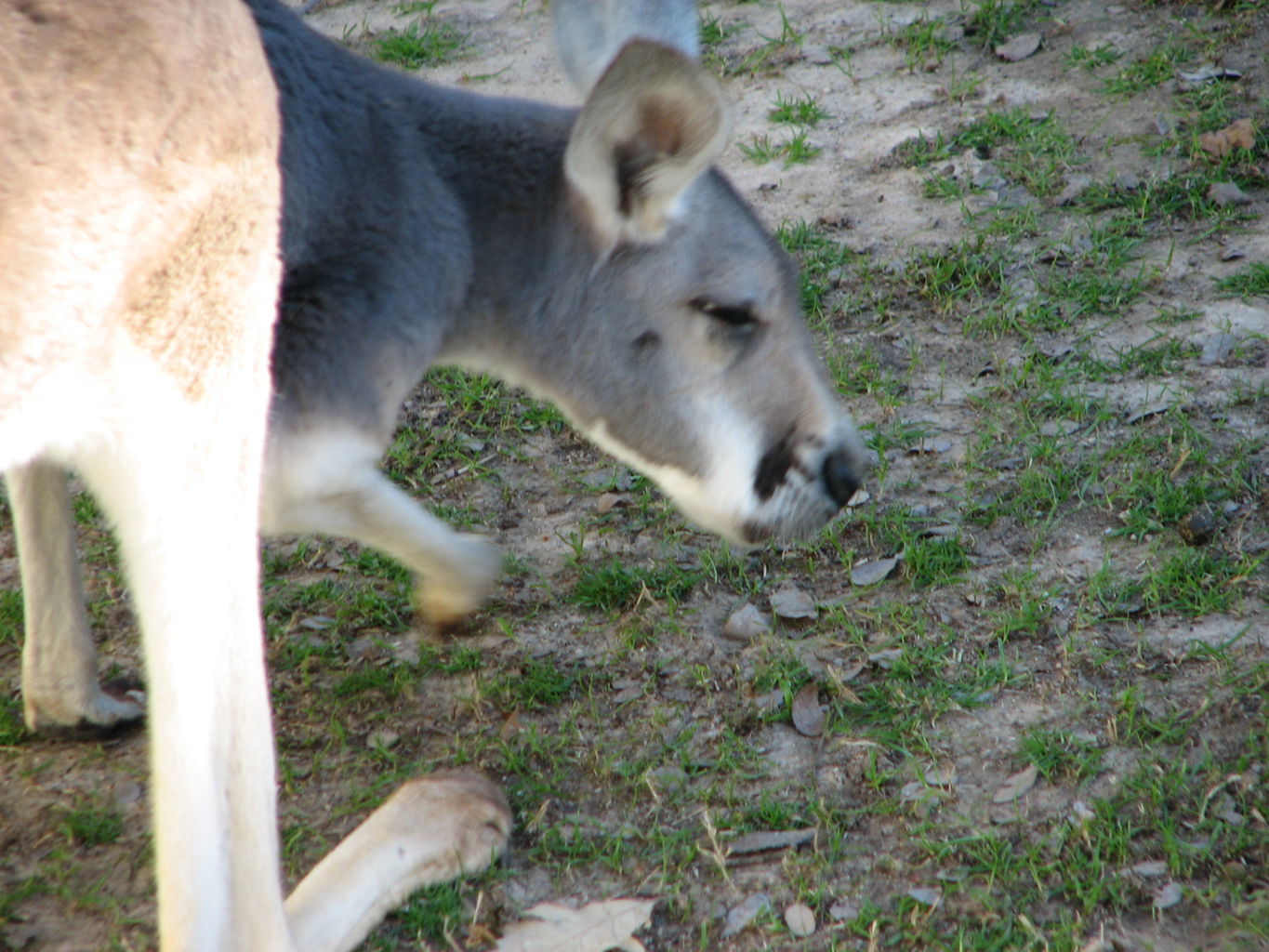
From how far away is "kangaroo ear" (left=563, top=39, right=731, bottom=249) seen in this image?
2.40m

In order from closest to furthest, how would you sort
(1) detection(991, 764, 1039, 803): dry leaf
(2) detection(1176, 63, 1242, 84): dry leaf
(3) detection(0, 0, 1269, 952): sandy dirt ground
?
1. (3) detection(0, 0, 1269, 952): sandy dirt ground
2. (1) detection(991, 764, 1039, 803): dry leaf
3. (2) detection(1176, 63, 1242, 84): dry leaf

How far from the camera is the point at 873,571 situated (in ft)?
10.8

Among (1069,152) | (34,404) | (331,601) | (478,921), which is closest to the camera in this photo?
(34,404)

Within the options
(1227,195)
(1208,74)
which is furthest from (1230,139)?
(1208,74)

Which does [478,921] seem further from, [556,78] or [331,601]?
[556,78]

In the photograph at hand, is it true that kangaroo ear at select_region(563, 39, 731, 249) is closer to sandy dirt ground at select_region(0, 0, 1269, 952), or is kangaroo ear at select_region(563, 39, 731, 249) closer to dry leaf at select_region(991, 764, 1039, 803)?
sandy dirt ground at select_region(0, 0, 1269, 952)

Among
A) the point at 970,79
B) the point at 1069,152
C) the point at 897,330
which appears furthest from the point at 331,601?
the point at 970,79

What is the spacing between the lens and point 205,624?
2.08 meters

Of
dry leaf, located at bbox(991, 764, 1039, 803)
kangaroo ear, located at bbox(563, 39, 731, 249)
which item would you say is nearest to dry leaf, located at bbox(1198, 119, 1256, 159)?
kangaroo ear, located at bbox(563, 39, 731, 249)

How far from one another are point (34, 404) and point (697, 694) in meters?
1.60

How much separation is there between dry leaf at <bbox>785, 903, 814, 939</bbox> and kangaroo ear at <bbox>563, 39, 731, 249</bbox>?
130 centimetres

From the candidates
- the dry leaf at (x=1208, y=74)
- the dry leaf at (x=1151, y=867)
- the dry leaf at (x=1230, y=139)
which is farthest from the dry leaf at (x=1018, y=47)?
the dry leaf at (x=1151, y=867)

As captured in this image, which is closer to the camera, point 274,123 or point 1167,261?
point 274,123

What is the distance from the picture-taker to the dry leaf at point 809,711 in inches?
112
